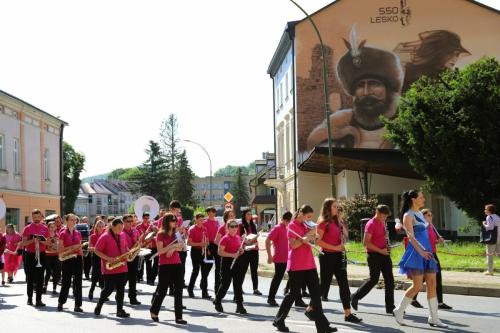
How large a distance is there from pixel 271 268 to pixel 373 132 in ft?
69.2

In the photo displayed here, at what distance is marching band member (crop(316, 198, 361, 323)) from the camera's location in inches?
404

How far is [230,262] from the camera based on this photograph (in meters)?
12.6

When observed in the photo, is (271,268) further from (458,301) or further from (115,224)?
(115,224)

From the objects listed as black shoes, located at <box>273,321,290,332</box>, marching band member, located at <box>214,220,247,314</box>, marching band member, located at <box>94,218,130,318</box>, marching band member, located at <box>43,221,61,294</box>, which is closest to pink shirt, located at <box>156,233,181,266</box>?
marching band member, located at <box>94,218,130,318</box>

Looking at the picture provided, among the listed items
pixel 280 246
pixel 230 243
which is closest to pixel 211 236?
pixel 230 243

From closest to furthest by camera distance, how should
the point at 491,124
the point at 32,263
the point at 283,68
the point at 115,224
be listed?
the point at 115,224
the point at 32,263
the point at 491,124
the point at 283,68

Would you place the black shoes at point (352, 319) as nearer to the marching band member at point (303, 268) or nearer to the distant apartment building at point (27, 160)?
the marching band member at point (303, 268)

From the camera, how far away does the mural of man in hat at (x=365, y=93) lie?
40.7 metres

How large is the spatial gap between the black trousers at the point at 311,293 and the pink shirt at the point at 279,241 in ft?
7.79

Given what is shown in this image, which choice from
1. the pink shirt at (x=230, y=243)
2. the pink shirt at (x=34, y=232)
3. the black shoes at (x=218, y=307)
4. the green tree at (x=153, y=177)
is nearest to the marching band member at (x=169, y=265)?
the black shoes at (x=218, y=307)

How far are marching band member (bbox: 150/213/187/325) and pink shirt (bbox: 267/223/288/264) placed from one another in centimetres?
181

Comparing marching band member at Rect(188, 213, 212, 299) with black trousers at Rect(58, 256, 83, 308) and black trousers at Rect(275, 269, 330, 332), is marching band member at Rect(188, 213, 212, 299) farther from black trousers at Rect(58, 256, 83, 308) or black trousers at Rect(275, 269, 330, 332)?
black trousers at Rect(275, 269, 330, 332)

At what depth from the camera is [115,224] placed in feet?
38.2

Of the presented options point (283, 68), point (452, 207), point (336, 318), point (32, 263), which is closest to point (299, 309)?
point (336, 318)
